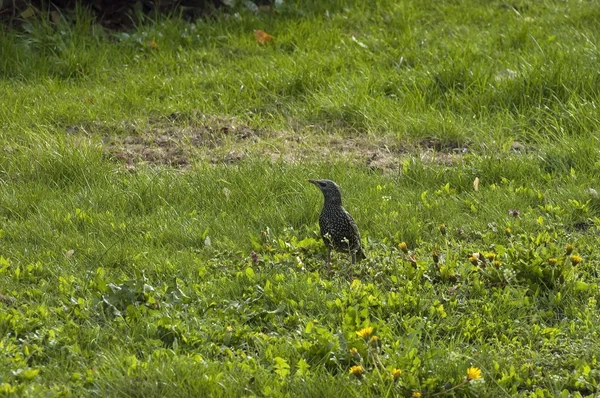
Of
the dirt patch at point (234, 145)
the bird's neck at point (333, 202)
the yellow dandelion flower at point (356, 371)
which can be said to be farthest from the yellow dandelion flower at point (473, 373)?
the dirt patch at point (234, 145)

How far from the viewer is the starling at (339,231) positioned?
16.4 ft

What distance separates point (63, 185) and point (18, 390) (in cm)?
255

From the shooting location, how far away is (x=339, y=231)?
16.4 feet

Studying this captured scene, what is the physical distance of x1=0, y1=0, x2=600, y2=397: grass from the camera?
4109 mm

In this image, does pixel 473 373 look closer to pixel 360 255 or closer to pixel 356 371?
pixel 356 371

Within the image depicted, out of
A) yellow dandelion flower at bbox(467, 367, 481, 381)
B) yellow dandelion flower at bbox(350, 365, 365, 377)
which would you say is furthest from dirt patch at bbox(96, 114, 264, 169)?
yellow dandelion flower at bbox(467, 367, 481, 381)

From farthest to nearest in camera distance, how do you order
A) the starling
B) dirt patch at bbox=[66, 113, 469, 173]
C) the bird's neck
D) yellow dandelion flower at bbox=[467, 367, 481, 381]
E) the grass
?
1. dirt patch at bbox=[66, 113, 469, 173]
2. the bird's neck
3. the starling
4. the grass
5. yellow dandelion flower at bbox=[467, 367, 481, 381]

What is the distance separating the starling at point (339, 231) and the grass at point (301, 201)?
0.10 meters

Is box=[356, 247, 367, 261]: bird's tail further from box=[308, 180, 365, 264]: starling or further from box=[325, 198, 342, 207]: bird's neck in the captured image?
box=[325, 198, 342, 207]: bird's neck

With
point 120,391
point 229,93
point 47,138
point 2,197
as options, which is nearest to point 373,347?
point 120,391

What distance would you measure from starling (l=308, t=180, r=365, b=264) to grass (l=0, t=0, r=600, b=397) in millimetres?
105

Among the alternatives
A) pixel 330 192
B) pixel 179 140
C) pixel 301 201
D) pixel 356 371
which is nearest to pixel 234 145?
pixel 179 140

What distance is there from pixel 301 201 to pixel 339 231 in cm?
82

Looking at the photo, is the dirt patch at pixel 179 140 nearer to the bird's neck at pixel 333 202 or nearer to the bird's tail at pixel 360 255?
the bird's neck at pixel 333 202
